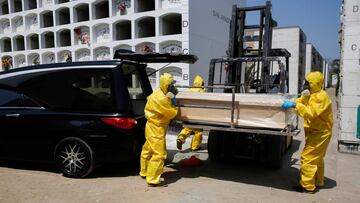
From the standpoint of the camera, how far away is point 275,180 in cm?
459

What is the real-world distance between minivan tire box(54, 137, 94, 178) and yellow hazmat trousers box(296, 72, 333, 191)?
9.27 feet

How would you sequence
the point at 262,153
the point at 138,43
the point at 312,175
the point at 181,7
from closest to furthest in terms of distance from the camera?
the point at 312,175 → the point at 262,153 → the point at 181,7 → the point at 138,43

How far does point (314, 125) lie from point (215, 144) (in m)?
1.82

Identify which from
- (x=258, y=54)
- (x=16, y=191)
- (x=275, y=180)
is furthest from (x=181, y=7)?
(x=16, y=191)

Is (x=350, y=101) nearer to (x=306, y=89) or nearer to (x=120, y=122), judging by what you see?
(x=306, y=89)

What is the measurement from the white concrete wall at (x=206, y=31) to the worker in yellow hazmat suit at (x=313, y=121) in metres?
4.98

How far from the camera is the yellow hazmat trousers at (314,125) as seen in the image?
382 cm

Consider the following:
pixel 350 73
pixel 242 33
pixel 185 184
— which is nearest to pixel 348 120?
pixel 350 73

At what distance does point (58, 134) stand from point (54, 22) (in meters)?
7.86

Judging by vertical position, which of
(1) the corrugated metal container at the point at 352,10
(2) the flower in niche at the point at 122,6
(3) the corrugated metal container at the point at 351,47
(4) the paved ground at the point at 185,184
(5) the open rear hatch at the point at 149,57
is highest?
(2) the flower in niche at the point at 122,6

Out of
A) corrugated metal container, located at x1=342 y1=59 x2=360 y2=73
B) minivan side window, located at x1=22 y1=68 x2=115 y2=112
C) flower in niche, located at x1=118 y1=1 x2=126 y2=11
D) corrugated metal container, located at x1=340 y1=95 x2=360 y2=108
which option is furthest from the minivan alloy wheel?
flower in niche, located at x1=118 y1=1 x2=126 y2=11

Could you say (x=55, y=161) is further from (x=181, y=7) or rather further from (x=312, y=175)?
(x=181, y=7)

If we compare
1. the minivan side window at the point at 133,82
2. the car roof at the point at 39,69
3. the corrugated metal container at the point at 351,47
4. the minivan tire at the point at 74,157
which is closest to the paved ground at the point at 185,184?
the minivan tire at the point at 74,157

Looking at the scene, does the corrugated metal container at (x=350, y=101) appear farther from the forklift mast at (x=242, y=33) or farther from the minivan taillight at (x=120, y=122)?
the minivan taillight at (x=120, y=122)
